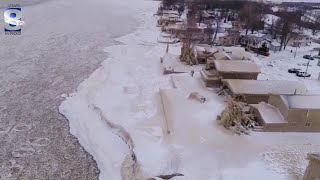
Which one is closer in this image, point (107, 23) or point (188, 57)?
point (188, 57)

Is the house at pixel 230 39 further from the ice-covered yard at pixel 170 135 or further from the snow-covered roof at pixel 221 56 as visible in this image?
the ice-covered yard at pixel 170 135

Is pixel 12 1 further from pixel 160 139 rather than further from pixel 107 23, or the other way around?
pixel 160 139

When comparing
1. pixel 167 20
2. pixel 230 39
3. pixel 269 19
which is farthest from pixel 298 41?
pixel 269 19

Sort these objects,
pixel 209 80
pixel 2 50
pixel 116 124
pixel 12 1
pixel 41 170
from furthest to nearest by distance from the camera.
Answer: pixel 12 1 → pixel 2 50 → pixel 209 80 → pixel 116 124 → pixel 41 170

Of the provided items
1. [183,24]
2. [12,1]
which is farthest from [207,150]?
[12,1]

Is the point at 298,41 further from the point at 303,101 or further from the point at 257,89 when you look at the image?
the point at 303,101

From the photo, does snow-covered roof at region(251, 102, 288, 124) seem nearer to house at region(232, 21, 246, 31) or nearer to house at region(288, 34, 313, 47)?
house at region(288, 34, 313, 47)

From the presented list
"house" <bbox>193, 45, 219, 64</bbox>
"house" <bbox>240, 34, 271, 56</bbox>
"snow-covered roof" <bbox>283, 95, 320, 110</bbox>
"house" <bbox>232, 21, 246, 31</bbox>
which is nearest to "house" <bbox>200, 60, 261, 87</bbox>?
"house" <bbox>193, 45, 219, 64</bbox>
